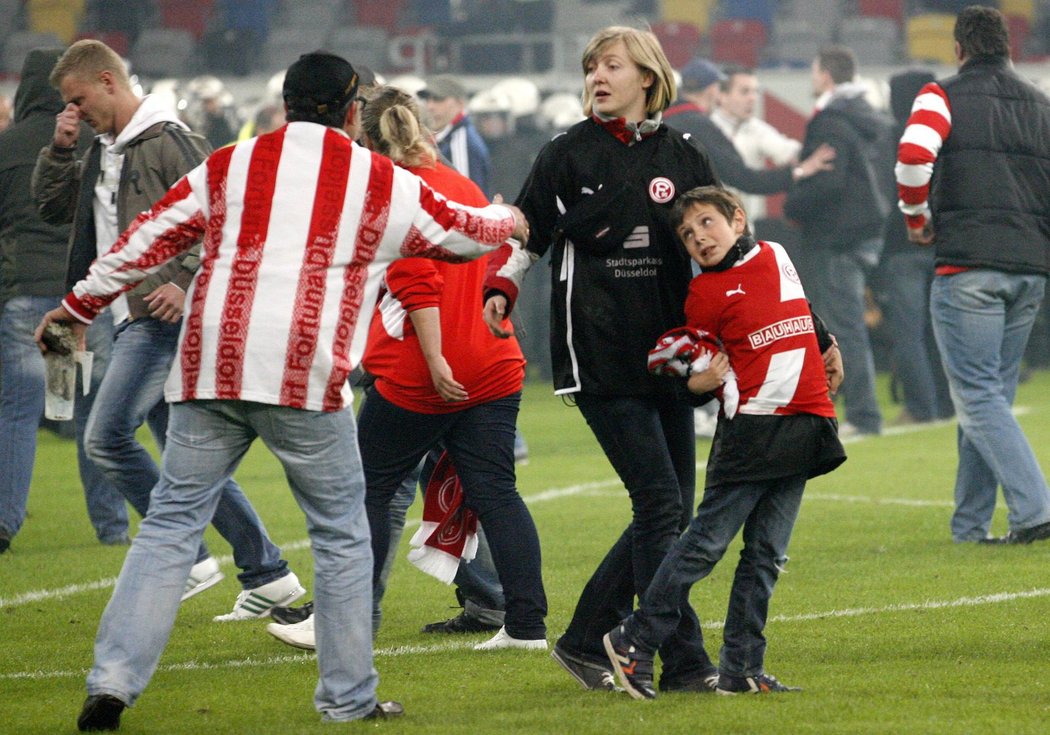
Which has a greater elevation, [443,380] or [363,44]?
[363,44]

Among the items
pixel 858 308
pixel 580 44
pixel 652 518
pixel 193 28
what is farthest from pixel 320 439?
pixel 193 28

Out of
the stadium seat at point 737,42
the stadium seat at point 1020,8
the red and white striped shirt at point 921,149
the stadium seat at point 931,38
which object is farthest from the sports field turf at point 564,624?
the stadium seat at point 1020,8

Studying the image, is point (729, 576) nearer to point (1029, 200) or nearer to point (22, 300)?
point (1029, 200)

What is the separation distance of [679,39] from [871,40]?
102 inches

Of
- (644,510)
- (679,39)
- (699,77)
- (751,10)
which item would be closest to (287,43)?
(679,39)

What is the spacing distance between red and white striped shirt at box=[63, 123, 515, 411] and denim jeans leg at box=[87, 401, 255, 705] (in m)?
0.11

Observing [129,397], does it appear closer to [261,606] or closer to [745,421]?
[261,606]

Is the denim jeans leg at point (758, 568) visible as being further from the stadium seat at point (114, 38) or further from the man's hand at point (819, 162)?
the stadium seat at point (114, 38)

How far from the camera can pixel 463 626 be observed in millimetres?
6051

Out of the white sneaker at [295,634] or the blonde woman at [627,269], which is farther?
the white sneaker at [295,634]

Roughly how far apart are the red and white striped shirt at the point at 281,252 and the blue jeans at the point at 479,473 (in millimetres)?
980

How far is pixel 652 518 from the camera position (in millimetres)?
4832

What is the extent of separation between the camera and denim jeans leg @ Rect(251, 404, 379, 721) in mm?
4434

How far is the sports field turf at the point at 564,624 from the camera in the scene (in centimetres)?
454
